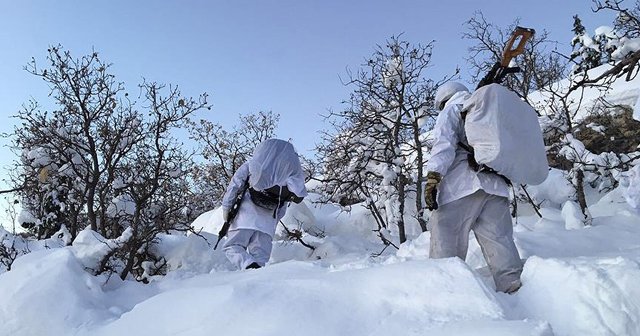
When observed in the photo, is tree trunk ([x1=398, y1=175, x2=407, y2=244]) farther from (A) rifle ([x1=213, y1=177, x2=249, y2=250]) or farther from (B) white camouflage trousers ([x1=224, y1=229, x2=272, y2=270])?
(A) rifle ([x1=213, y1=177, x2=249, y2=250])

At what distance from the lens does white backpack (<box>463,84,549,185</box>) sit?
2703mm

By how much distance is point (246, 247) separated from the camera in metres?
4.71

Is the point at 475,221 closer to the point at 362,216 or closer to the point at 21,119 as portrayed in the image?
the point at 21,119

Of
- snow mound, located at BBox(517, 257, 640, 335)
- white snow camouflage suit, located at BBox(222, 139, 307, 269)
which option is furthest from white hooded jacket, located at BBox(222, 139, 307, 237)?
snow mound, located at BBox(517, 257, 640, 335)

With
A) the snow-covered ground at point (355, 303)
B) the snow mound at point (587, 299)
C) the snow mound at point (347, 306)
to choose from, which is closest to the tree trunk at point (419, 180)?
the snow-covered ground at point (355, 303)

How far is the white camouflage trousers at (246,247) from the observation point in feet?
14.9

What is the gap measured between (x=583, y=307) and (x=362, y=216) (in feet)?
33.6

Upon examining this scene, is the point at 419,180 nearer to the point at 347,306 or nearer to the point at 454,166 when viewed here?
the point at 454,166

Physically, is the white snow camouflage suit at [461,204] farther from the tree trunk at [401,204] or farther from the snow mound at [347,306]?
the tree trunk at [401,204]

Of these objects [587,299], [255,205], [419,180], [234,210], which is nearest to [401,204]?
[419,180]

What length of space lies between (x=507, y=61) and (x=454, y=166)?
88 centimetres

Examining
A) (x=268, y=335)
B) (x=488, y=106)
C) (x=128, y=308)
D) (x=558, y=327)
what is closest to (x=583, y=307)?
(x=558, y=327)

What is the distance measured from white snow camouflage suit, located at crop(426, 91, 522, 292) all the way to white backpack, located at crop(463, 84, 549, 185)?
11cm

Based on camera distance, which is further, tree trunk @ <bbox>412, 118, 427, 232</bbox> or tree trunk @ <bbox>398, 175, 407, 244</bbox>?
tree trunk @ <bbox>398, 175, 407, 244</bbox>
